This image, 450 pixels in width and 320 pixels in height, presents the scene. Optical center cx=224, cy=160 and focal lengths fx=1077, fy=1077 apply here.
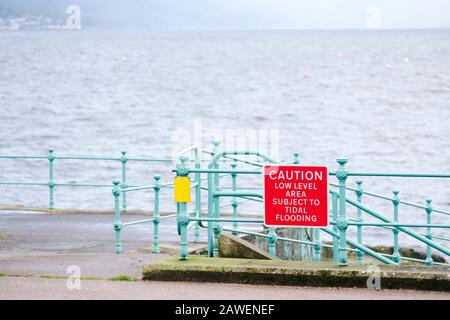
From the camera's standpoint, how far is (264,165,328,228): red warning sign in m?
11.5

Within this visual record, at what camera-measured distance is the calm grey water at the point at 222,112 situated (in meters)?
43.3

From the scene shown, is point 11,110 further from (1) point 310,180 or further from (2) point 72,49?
(2) point 72,49

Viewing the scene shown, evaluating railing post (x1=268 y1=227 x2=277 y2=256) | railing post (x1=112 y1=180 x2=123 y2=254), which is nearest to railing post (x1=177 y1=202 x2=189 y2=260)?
railing post (x1=268 y1=227 x2=277 y2=256)

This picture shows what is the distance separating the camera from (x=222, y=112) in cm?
7688

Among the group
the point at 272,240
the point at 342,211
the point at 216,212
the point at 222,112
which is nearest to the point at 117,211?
the point at 216,212

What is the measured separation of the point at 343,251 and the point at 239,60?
14209 centimetres

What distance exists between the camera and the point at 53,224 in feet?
58.1

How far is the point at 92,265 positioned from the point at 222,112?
64.2m

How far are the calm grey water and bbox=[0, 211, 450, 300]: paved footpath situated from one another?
43.3ft

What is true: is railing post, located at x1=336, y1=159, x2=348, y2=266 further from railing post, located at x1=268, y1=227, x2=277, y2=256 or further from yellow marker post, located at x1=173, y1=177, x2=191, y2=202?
railing post, located at x1=268, y1=227, x2=277, y2=256

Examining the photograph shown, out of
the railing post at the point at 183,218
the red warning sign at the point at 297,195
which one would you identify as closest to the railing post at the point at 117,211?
the railing post at the point at 183,218

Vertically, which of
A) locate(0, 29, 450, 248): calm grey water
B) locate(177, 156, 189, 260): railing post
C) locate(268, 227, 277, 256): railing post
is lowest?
locate(268, 227, 277, 256): railing post
